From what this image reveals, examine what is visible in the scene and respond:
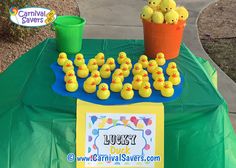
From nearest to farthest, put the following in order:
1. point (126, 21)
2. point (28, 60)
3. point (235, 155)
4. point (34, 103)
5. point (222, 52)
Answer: point (34, 103) < point (235, 155) < point (28, 60) < point (222, 52) < point (126, 21)

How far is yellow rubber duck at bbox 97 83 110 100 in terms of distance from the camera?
212 cm

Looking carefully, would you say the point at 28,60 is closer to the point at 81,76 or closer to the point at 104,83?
the point at 81,76

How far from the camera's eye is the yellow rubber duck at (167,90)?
216 centimetres

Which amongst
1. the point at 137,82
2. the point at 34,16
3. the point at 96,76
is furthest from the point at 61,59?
the point at 137,82

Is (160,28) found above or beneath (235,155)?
above

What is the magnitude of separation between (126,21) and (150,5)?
288cm

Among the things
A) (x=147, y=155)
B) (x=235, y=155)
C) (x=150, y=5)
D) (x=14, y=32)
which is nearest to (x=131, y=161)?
(x=147, y=155)

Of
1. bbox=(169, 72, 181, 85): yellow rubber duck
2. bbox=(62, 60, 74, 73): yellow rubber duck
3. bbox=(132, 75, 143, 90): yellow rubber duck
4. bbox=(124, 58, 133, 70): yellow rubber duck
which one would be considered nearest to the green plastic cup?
bbox=(62, 60, 74, 73): yellow rubber duck

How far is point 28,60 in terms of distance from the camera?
2688 mm

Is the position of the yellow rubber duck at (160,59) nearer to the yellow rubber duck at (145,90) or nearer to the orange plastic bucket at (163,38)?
the orange plastic bucket at (163,38)

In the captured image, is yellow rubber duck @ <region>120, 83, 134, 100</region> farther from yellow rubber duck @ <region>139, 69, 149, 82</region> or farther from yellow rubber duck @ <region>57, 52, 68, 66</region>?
yellow rubber duck @ <region>57, 52, 68, 66</region>

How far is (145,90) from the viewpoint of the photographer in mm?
2141

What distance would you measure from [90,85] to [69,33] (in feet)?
1.72

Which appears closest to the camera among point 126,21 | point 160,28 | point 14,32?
point 160,28
